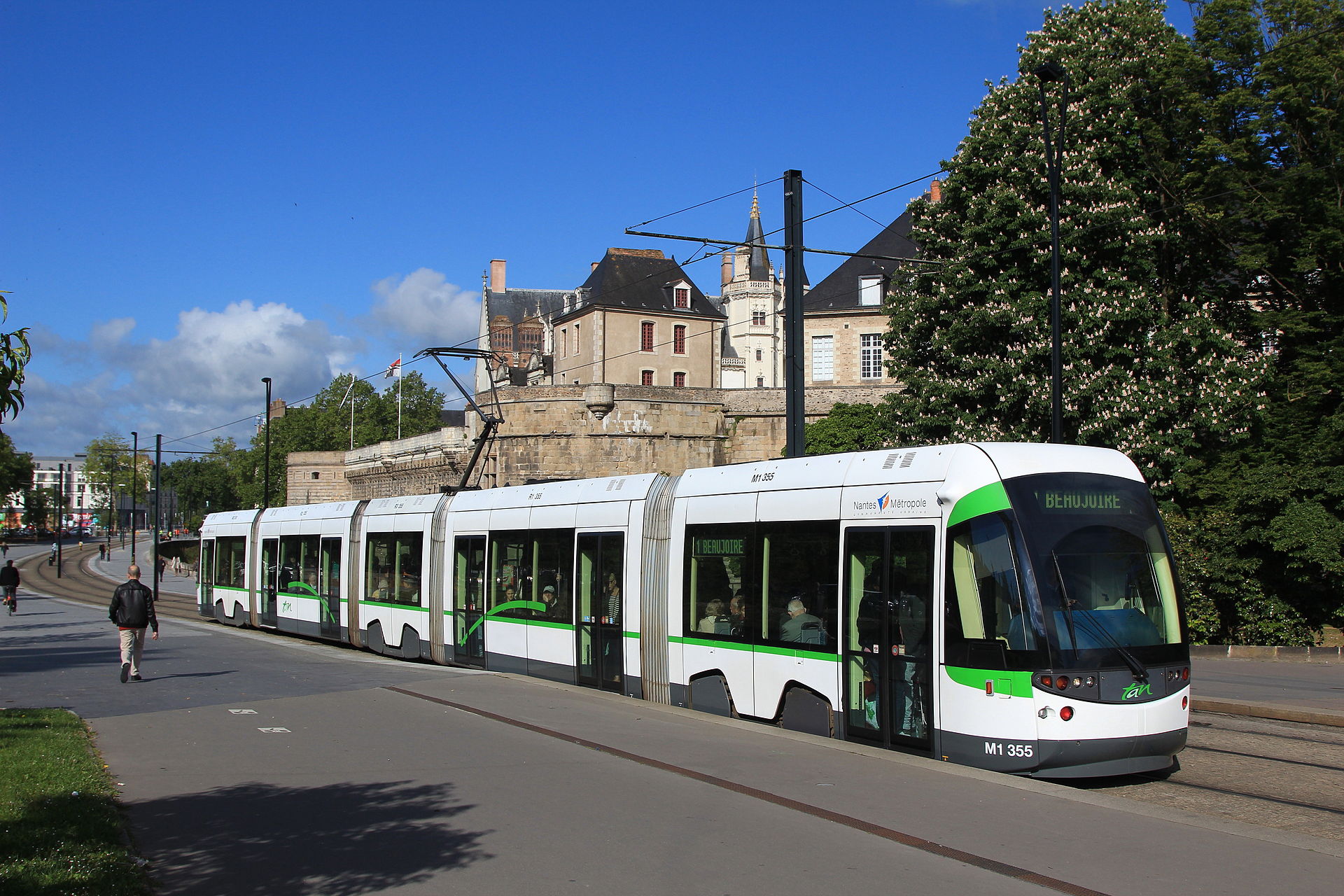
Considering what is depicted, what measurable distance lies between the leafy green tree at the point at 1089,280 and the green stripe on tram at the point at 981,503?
47.2 feet

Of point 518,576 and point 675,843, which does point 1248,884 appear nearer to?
point 675,843

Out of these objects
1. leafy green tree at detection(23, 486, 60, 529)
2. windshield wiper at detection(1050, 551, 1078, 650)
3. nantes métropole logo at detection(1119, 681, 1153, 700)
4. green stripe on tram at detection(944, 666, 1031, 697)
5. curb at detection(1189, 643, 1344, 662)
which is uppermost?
leafy green tree at detection(23, 486, 60, 529)

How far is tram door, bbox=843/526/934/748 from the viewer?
401 inches

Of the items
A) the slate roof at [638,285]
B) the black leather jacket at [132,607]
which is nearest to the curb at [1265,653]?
the black leather jacket at [132,607]

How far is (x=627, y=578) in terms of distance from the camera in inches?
591

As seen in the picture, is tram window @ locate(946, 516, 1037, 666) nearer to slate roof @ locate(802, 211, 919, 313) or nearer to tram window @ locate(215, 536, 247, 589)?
tram window @ locate(215, 536, 247, 589)

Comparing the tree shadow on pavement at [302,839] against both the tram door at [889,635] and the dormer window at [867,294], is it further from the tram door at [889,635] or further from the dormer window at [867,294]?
the dormer window at [867,294]

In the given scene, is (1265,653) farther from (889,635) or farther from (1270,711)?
(889,635)

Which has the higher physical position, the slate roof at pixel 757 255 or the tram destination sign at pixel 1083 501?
the slate roof at pixel 757 255

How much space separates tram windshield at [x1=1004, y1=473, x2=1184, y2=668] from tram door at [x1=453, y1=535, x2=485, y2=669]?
435 inches

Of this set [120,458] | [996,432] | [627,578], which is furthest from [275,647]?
[120,458]

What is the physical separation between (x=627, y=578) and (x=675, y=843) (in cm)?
816

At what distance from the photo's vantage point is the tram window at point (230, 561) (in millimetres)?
31344

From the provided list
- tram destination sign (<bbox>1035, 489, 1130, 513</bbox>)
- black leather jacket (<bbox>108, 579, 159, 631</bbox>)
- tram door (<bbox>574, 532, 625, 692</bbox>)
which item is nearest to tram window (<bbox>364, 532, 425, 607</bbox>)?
black leather jacket (<bbox>108, 579, 159, 631</bbox>)
